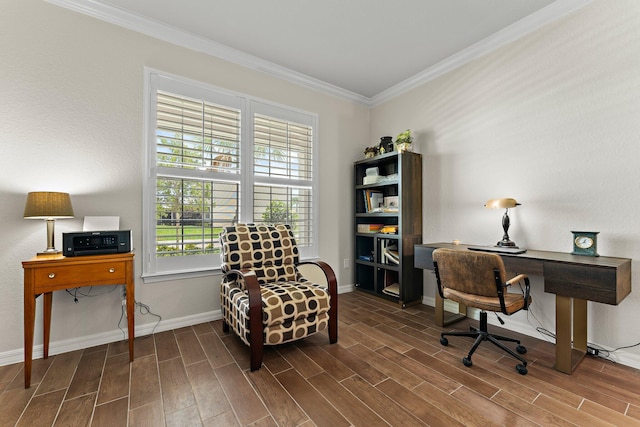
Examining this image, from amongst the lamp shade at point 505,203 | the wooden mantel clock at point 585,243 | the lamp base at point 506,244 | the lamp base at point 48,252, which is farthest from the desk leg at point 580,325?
the lamp base at point 48,252

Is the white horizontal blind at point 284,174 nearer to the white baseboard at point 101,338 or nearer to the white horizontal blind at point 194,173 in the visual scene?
the white horizontal blind at point 194,173

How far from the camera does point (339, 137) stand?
387 centimetres

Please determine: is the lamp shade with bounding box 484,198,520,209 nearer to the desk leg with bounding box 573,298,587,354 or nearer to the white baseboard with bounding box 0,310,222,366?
the desk leg with bounding box 573,298,587,354

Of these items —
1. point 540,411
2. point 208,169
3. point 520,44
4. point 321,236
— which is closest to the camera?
point 540,411

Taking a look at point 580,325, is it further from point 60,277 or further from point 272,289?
point 60,277

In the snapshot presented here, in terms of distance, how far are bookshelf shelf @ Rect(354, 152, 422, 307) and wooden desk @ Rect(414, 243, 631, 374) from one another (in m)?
1.16

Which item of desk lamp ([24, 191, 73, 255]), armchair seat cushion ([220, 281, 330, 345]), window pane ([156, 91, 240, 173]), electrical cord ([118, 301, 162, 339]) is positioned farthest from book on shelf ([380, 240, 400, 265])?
desk lamp ([24, 191, 73, 255])

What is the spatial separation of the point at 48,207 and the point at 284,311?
69.1 inches

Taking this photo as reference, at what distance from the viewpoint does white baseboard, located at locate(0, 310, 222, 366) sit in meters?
2.06

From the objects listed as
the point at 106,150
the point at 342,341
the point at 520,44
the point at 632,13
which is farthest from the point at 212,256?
the point at 632,13

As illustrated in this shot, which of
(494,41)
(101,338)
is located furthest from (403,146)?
(101,338)

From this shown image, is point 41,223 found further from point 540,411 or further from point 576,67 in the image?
point 576,67

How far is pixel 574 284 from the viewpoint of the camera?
183 centimetres

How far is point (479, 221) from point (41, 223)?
12.5 ft
